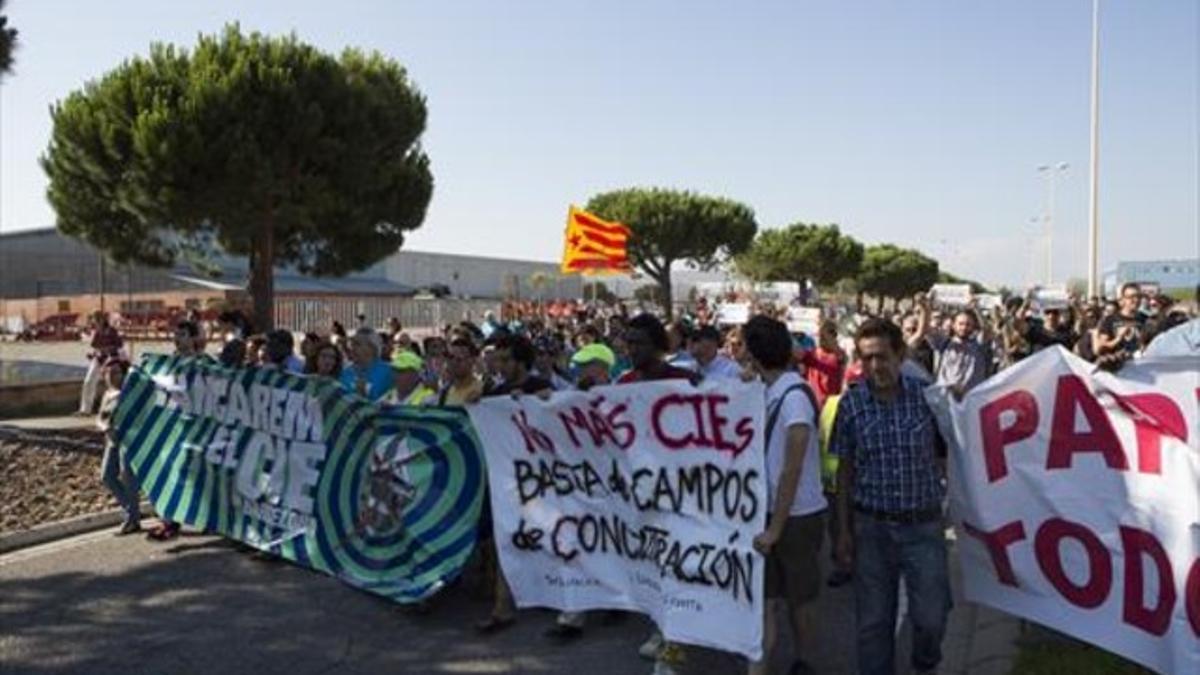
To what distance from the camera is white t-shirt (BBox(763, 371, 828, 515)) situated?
444 cm

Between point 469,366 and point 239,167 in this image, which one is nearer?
point 469,366

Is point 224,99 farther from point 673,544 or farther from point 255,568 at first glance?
point 673,544

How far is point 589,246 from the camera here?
18703mm

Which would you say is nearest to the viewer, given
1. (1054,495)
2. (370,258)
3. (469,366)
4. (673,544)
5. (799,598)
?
(1054,495)

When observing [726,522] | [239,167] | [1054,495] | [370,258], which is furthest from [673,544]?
[370,258]

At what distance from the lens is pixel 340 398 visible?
6.82 meters

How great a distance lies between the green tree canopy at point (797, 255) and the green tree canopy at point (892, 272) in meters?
13.8

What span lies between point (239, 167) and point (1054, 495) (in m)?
14.7

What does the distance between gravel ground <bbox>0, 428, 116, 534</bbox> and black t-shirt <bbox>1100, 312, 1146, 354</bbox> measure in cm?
818

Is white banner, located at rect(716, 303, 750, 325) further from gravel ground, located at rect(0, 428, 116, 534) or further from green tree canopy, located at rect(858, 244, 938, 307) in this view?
green tree canopy, located at rect(858, 244, 938, 307)

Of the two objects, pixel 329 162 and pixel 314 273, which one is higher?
pixel 329 162

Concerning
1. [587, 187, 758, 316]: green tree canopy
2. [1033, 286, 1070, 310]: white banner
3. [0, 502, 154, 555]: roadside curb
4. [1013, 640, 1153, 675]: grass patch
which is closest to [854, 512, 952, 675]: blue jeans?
[1013, 640, 1153, 675]: grass patch

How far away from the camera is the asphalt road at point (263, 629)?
17.3ft

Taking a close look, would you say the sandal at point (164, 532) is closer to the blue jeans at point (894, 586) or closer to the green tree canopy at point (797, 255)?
the blue jeans at point (894, 586)
